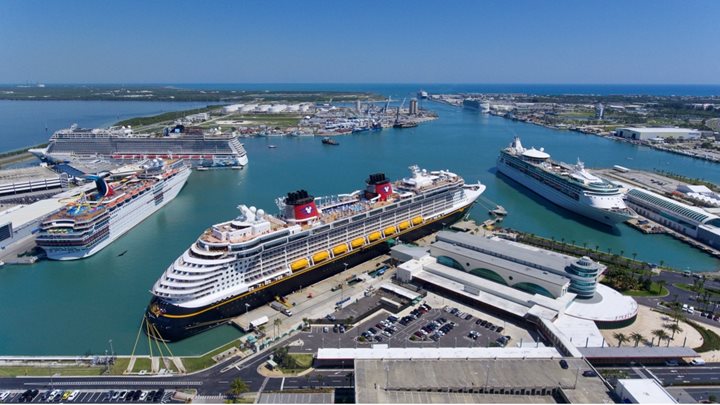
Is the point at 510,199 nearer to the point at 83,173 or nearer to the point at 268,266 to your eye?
the point at 268,266

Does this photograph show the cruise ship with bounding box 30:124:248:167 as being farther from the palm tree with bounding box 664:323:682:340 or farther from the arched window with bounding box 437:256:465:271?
the palm tree with bounding box 664:323:682:340

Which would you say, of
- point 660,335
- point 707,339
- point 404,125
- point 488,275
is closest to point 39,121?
point 404,125

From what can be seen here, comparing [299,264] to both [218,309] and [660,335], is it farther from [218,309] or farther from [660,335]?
[660,335]

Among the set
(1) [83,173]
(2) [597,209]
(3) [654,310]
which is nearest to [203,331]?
(3) [654,310]

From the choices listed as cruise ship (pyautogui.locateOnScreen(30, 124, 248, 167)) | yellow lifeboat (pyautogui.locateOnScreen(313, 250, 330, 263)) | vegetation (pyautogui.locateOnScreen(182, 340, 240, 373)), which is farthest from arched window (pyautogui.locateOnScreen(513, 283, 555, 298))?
cruise ship (pyautogui.locateOnScreen(30, 124, 248, 167))

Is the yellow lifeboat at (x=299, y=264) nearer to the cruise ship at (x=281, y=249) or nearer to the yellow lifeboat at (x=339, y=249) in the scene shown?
the cruise ship at (x=281, y=249)
